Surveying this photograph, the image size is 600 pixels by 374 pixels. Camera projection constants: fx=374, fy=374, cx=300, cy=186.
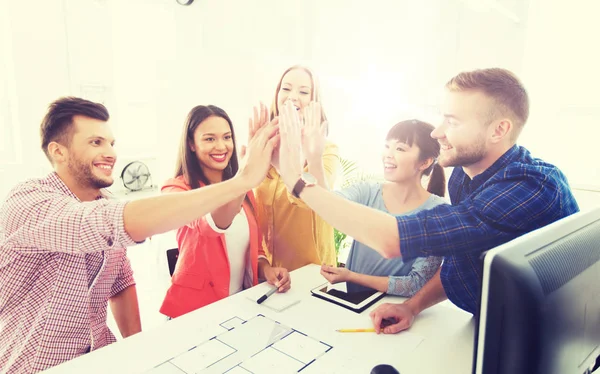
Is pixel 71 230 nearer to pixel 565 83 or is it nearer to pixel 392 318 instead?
pixel 392 318

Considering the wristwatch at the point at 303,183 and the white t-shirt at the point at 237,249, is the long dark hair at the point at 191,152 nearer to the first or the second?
the white t-shirt at the point at 237,249

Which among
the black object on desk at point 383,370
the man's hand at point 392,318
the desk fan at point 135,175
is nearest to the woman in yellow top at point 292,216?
the man's hand at point 392,318

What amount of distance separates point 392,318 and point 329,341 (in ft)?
0.70

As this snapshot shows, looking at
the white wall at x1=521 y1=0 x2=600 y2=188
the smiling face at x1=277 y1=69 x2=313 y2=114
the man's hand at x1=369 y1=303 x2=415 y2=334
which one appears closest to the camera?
the man's hand at x1=369 y1=303 x2=415 y2=334

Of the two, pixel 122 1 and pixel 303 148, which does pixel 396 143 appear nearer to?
pixel 303 148

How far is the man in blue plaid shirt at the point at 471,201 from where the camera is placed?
89 cm

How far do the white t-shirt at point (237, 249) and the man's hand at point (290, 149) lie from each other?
440mm

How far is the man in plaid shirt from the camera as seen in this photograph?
3.19 ft

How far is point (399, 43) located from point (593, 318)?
7.94ft

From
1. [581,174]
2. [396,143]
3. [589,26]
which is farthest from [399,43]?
[396,143]

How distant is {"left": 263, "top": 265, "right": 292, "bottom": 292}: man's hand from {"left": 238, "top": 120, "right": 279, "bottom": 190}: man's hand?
39 cm

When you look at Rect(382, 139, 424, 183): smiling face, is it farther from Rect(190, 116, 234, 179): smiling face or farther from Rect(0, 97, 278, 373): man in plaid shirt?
Rect(190, 116, 234, 179): smiling face

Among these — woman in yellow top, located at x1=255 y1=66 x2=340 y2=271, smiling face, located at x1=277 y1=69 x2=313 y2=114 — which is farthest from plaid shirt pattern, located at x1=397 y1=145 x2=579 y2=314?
smiling face, located at x1=277 y1=69 x2=313 y2=114

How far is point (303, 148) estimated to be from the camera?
121cm
